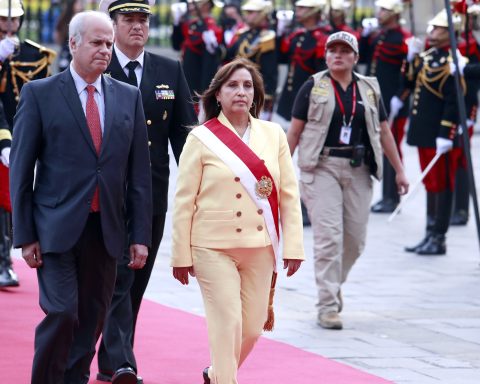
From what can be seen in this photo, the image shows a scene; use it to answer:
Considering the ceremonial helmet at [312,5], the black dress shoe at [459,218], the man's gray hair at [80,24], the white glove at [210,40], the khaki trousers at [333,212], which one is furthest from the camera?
the white glove at [210,40]

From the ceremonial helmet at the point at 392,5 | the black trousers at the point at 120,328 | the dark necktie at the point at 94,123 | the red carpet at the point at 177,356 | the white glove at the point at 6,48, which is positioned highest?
the dark necktie at the point at 94,123

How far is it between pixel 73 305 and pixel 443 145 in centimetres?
651

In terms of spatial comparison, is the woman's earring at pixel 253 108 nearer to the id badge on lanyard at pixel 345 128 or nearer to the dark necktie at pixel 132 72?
the dark necktie at pixel 132 72

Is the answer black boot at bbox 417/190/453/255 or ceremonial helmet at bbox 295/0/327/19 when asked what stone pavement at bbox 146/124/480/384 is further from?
ceremonial helmet at bbox 295/0/327/19

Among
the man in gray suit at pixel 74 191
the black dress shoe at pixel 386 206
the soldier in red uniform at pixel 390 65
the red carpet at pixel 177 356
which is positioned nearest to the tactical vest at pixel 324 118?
the red carpet at pixel 177 356

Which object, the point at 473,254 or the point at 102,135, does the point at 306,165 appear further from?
the point at 473,254

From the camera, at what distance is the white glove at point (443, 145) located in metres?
11.7

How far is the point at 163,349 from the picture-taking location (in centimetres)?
780

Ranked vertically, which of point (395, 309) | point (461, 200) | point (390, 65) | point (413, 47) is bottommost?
point (461, 200)

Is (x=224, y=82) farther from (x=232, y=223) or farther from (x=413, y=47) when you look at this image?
(x=413, y=47)

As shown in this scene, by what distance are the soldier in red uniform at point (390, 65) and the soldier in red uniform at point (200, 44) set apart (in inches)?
146

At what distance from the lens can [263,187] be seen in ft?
20.3

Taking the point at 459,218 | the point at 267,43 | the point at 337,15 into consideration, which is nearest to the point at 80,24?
the point at 459,218

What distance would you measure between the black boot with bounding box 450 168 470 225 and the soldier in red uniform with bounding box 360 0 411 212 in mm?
798
